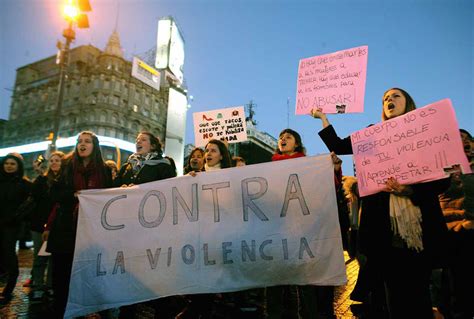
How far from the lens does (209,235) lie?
3129mm

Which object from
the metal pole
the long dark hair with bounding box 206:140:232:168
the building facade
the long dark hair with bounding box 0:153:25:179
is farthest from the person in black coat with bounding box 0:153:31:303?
the building facade

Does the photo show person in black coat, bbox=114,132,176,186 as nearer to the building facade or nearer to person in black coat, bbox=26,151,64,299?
person in black coat, bbox=26,151,64,299

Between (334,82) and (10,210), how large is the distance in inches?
175

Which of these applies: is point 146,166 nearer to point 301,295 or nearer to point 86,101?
point 301,295

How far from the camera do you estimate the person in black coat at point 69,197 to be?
322 centimetres

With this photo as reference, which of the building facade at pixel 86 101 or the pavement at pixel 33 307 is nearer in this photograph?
the pavement at pixel 33 307

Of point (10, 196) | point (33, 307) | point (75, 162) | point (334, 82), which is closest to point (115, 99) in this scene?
point (10, 196)

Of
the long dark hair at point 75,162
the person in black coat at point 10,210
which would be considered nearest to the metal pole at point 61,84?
the person in black coat at point 10,210

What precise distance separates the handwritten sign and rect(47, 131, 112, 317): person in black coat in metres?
2.36

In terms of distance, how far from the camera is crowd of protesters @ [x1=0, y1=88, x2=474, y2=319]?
2252 mm

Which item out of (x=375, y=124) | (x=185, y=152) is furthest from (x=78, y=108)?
(x=375, y=124)

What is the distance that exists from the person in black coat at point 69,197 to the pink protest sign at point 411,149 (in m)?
2.69

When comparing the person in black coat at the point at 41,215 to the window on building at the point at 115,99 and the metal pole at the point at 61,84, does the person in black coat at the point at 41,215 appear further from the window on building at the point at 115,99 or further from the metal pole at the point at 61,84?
the window on building at the point at 115,99

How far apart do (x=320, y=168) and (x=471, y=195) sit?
4.57ft
